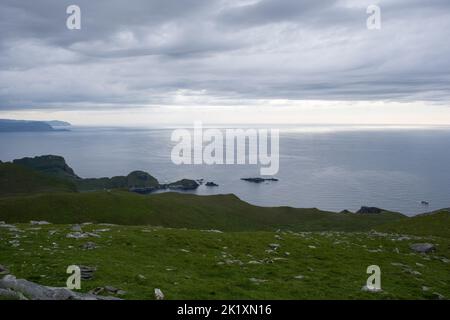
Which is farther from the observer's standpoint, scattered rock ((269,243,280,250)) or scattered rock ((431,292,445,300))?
scattered rock ((269,243,280,250))

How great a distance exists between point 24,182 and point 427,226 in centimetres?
17780

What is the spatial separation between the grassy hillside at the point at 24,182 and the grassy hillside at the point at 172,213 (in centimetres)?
8061

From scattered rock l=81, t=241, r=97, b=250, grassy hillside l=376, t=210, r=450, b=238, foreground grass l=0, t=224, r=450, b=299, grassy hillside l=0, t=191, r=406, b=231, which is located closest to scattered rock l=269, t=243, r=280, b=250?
foreground grass l=0, t=224, r=450, b=299

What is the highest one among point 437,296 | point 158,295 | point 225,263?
point 158,295

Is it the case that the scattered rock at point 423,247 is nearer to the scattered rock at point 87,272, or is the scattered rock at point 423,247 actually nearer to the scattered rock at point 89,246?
the scattered rock at point 89,246

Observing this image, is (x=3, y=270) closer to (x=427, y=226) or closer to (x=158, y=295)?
(x=158, y=295)

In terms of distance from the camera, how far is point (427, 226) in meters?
59.3

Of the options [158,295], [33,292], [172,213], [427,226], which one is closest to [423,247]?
[158,295]

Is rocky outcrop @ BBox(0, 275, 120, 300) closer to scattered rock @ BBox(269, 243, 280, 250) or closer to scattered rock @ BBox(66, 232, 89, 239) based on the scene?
scattered rock @ BBox(66, 232, 89, 239)

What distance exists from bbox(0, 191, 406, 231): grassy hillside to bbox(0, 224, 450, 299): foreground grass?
52.3m

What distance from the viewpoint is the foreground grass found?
1930cm

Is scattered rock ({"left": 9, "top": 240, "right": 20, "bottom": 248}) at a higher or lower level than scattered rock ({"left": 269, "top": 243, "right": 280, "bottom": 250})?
higher
